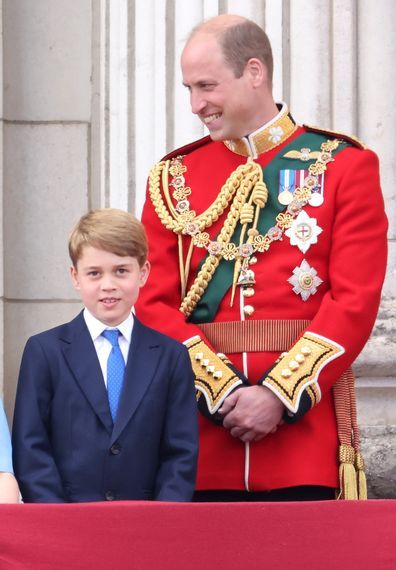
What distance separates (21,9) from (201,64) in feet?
6.17

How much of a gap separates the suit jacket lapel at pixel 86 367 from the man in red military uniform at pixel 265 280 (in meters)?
0.31

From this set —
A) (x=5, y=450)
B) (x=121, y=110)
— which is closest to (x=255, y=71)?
(x=5, y=450)

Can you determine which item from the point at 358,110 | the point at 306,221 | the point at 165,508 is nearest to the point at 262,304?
the point at 306,221

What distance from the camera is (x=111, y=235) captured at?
4.06 meters

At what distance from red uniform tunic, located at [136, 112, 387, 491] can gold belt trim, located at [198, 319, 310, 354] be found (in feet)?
0.05

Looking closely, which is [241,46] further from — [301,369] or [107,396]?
[107,396]

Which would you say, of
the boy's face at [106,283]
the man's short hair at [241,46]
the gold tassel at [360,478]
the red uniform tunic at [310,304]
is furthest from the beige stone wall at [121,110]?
the boy's face at [106,283]

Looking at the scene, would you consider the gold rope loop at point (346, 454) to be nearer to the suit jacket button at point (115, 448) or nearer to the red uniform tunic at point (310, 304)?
the red uniform tunic at point (310, 304)

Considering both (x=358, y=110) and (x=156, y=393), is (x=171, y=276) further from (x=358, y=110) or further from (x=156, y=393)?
(x=358, y=110)

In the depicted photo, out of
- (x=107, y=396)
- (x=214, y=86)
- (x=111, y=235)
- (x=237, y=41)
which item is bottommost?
(x=107, y=396)

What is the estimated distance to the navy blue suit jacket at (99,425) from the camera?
13.1 ft

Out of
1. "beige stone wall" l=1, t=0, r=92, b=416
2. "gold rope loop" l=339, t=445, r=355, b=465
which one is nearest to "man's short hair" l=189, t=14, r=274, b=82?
"gold rope loop" l=339, t=445, r=355, b=465

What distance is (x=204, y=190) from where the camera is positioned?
177 inches

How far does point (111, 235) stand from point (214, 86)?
0.52 meters
